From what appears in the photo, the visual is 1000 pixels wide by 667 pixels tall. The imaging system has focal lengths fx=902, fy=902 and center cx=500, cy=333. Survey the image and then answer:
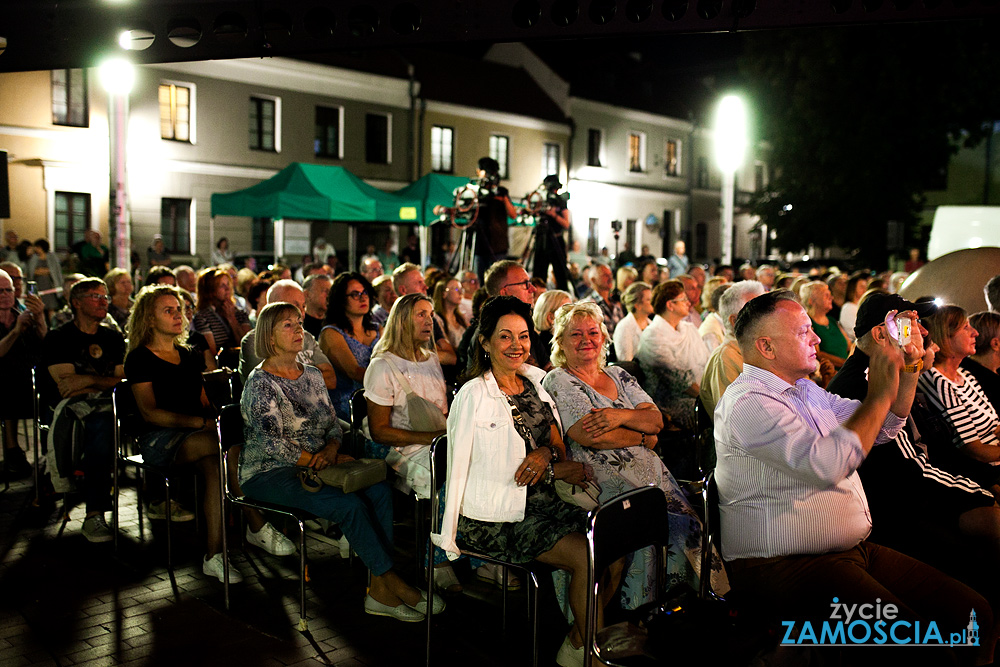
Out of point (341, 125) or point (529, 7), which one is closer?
point (529, 7)

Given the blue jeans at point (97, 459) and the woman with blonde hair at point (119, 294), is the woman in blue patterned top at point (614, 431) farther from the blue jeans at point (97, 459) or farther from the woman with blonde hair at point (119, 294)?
the woman with blonde hair at point (119, 294)

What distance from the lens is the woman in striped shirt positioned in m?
4.52

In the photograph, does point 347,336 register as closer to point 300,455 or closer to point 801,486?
point 300,455

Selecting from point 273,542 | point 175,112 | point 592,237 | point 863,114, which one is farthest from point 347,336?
point 592,237

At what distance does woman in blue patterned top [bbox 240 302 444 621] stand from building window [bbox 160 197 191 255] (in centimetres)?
2071

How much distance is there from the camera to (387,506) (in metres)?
4.88

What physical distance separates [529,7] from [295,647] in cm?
306

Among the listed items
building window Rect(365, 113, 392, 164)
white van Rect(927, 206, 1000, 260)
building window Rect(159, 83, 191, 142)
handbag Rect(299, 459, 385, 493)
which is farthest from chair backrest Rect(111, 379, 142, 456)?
building window Rect(365, 113, 392, 164)

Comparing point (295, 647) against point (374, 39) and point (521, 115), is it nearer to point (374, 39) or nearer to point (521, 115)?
point (374, 39)

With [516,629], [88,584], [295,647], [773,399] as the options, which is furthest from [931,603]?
[88,584]

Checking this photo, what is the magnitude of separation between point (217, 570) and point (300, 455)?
92cm

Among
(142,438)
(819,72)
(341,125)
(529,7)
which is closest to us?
(529,7)

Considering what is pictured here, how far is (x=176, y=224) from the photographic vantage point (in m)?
24.5

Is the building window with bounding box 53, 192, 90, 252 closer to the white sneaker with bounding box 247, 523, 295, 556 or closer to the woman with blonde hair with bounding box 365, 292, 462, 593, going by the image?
the white sneaker with bounding box 247, 523, 295, 556
